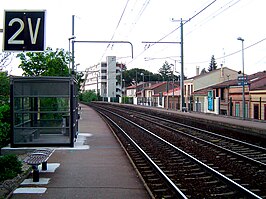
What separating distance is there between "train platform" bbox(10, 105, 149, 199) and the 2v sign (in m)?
2.95

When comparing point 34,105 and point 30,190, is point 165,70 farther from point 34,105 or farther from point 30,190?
point 30,190

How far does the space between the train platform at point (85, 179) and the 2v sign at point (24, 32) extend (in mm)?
2950

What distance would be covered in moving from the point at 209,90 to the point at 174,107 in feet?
24.1

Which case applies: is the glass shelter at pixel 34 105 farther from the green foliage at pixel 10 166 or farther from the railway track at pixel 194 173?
the green foliage at pixel 10 166

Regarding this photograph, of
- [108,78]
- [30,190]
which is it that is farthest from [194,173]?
[108,78]

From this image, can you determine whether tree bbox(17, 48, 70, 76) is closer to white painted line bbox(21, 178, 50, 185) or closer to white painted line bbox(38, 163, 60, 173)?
white painted line bbox(38, 163, 60, 173)

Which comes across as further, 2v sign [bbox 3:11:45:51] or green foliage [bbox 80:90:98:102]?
green foliage [bbox 80:90:98:102]

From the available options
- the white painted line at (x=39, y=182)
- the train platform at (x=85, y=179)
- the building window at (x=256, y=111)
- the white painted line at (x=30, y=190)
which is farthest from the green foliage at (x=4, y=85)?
the building window at (x=256, y=111)

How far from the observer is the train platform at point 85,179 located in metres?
8.58

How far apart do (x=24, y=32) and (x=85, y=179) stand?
4343 mm

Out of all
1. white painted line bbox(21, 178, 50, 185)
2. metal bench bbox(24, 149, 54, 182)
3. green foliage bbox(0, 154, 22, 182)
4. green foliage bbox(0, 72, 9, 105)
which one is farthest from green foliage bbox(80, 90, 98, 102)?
white painted line bbox(21, 178, 50, 185)

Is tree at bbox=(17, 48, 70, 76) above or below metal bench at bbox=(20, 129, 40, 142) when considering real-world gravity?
above

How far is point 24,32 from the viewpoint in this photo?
6.97m

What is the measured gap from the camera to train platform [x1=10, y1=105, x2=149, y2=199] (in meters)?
8.58
